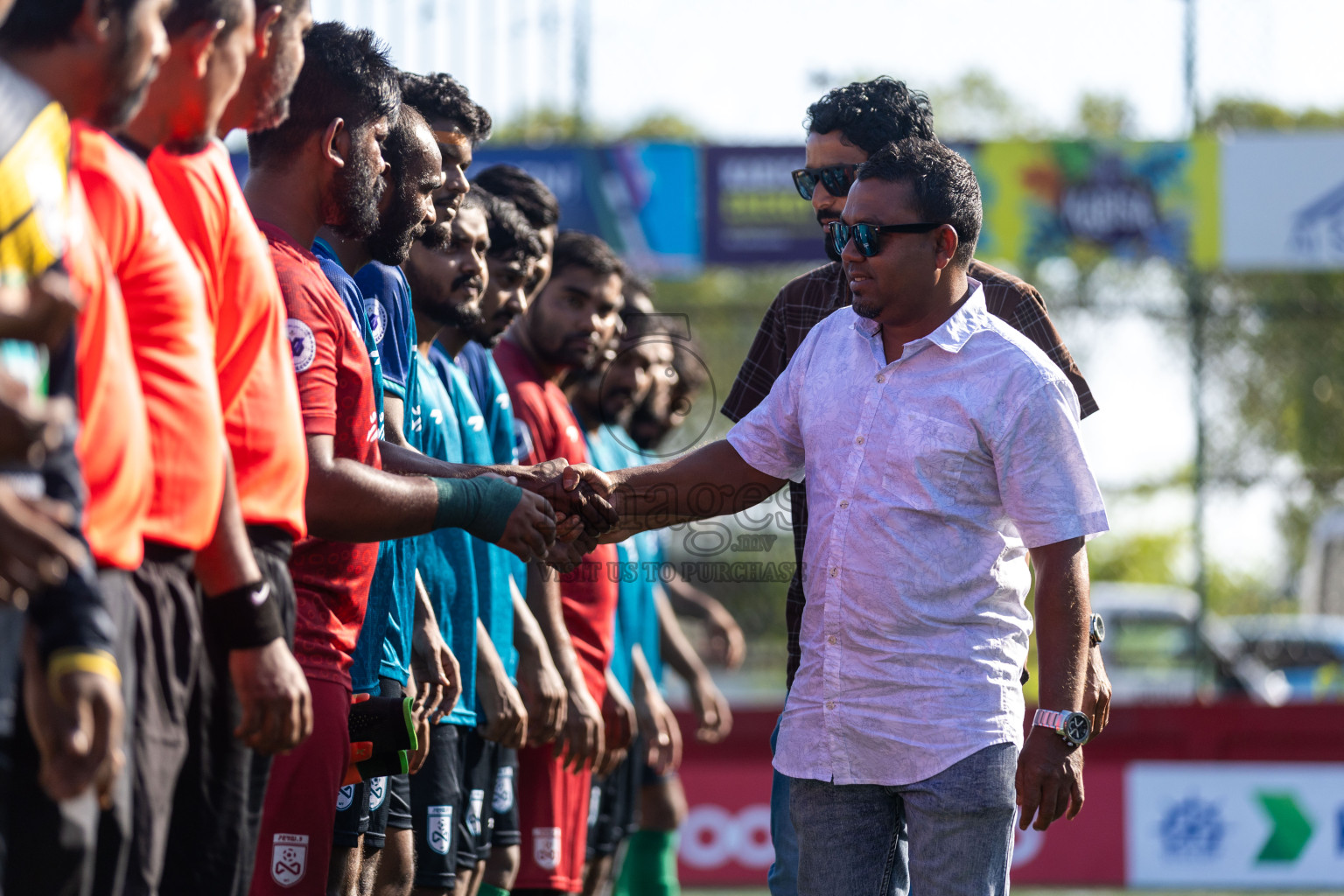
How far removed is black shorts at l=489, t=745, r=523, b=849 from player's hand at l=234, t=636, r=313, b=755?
243 cm

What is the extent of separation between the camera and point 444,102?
4.62 metres

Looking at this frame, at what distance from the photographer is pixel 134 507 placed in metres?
2.32

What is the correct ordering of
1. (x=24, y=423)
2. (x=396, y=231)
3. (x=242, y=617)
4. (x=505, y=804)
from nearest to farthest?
(x=24, y=423), (x=242, y=617), (x=396, y=231), (x=505, y=804)

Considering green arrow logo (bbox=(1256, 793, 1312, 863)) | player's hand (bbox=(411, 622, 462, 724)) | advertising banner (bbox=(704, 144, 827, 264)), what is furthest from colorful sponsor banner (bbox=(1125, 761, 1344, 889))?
player's hand (bbox=(411, 622, 462, 724))

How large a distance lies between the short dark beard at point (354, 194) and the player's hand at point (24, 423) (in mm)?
1653

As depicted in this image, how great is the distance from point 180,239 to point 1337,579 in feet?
57.6

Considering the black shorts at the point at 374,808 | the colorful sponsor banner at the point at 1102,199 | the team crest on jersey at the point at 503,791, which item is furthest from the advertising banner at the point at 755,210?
the black shorts at the point at 374,808

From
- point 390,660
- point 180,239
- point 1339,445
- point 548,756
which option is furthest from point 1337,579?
point 180,239

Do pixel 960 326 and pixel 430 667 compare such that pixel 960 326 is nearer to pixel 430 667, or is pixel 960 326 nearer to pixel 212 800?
pixel 430 667

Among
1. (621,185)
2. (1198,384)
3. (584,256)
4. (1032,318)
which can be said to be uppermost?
(621,185)

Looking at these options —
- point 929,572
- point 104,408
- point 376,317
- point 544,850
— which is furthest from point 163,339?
point 544,850

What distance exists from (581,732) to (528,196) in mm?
1873

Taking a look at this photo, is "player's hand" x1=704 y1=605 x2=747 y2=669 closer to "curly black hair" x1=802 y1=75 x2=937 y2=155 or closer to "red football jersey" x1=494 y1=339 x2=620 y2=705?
"red football jersey" x1=494 y1=339 x2=620 y2=705

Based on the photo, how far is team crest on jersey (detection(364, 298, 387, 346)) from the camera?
12.7 feet
